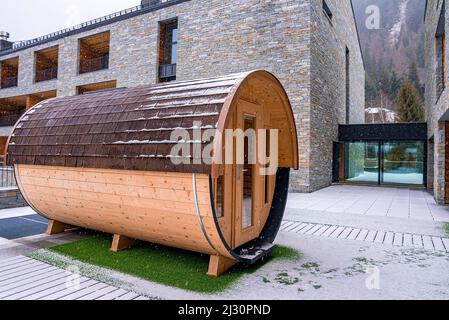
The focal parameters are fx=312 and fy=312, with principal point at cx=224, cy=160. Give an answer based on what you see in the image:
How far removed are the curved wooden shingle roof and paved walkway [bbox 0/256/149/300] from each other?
1.46 m

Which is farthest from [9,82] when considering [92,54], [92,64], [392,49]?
[392,49]

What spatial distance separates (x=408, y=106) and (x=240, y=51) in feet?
90.6

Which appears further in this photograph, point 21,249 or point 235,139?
point 21,249

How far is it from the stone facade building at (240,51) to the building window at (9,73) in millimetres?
4575

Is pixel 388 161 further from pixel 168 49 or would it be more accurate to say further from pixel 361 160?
pixel 168 49

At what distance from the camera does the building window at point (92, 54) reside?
22.0 m

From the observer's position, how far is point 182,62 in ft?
54.7

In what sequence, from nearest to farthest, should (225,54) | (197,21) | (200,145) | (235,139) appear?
1. (200,145)
2. (235,139)
3. (225,54)
4. (197,21)

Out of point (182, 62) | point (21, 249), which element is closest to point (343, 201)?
point (21, 249)

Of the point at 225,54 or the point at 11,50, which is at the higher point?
the point at 11,50

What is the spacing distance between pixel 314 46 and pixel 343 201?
6.90m

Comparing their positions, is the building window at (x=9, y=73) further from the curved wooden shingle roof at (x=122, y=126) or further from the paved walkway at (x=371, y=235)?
the paved walkway at (x=371, y=235)

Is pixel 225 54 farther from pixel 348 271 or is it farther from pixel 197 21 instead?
pixel 348 271

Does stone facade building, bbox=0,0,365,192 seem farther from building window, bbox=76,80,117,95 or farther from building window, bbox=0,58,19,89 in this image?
building window, bbox=0,58,19,89
